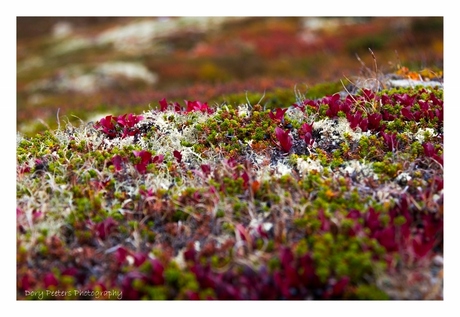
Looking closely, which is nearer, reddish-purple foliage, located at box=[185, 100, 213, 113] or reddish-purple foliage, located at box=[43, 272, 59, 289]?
reddish-purple foliage, located at box=[43, 272, 59, 289]

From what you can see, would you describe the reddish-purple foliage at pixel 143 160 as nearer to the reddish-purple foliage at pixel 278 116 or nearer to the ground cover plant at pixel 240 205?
the ground cover plant at pixel 240 205

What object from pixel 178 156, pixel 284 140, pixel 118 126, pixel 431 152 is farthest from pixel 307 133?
pixel 118 126

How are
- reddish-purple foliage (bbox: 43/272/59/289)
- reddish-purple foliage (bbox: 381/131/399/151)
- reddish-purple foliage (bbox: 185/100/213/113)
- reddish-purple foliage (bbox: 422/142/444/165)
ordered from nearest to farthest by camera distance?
reddish-purple foliage (bbox: 43/272/59/289) < reddish-purple foliage (bbox: 422/142/444/165) < reddish-purple foliage (bbox: 381/131/399/151) < reddish-purple foliage (bbox: 185/100/213/113)

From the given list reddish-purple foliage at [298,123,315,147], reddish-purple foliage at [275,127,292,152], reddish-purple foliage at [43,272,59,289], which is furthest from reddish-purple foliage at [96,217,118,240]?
reddish-purple foliage at [298,123,315,147]

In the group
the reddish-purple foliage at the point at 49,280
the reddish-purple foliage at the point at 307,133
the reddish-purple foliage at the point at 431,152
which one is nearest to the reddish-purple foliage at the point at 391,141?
the reddish-purple foliage at the point at 431,152

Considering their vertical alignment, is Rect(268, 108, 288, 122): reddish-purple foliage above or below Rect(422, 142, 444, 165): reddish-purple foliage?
above

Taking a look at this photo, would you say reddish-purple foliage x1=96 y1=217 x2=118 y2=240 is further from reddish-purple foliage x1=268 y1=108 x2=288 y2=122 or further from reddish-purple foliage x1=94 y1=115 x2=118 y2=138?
reddish-purple foliage x1=268 y1=108 x2=288 y2=122

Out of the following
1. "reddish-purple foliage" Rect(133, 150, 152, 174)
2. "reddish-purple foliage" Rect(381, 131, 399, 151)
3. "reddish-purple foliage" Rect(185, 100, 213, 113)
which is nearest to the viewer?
"reddish-purple foliage" Rect(133, 150, 152, 174)
